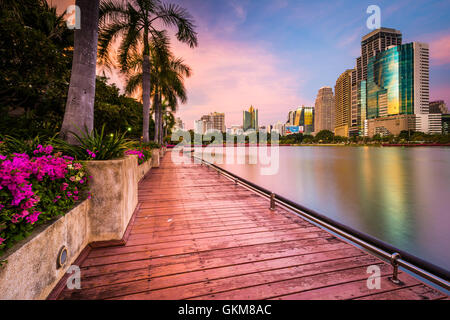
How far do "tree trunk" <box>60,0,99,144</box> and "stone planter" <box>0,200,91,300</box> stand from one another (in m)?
1.86

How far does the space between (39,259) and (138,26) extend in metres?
11.8

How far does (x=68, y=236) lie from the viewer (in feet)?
7.36

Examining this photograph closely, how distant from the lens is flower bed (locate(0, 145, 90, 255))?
1.54 metres

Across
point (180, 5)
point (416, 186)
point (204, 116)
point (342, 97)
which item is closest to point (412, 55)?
point (342, 97)

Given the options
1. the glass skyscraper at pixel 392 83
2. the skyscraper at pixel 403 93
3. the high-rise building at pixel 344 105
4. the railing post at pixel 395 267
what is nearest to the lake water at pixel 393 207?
the railing post at pixel 395 267

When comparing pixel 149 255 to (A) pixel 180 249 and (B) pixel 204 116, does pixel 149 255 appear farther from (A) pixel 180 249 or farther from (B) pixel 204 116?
(B) pixel 204 116

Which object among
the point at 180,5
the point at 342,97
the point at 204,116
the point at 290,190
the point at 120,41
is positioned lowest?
the point at 290,190

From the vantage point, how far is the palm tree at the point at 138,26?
915 centimetres

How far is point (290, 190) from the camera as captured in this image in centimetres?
1530

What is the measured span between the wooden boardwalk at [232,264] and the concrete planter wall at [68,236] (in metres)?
0.22

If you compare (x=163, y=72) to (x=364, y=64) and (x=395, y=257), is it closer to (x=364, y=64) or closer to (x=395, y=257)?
(x=395, y=257)

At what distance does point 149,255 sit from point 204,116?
560 ft
